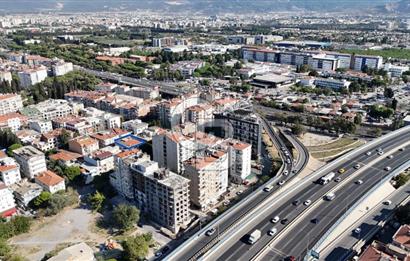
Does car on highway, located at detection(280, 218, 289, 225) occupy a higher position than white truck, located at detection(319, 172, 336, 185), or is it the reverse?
white truck, located at detection(319, 172, 336, 185)

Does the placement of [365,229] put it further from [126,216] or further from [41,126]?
[41,126]

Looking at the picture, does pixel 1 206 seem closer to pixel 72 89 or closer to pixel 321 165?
pixel 321 165

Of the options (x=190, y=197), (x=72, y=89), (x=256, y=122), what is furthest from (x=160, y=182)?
(x=72, y=89)

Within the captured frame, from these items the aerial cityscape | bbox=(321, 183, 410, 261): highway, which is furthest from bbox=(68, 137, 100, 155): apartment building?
bbox=(321, 183, 410, 261): highway

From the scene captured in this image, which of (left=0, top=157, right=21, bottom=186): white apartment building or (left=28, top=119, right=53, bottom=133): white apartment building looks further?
(left=28, top=119, right=53, bottom=133): white apartment building

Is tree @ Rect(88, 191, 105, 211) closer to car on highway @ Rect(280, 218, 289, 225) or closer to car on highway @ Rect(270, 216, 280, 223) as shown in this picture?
car on highway @ Rect(270, 216, 280, 223)

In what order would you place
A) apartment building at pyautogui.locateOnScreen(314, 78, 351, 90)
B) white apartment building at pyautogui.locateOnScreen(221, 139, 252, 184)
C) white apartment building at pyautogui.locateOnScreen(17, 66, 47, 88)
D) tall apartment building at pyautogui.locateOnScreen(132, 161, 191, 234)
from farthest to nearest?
1. apartment building at pyautogui.locateOnScreen(314, 78, 351, 90)
2. white apartment building at pyautogui.locateOnScreen(17, 66, 47, 88)
3. white apartment building at pyautogui.locateOnScreen(221, 139, 252, 184)
4. tall apartment building at pyautogui.locateOnScreen(132, 161, 191, 234)

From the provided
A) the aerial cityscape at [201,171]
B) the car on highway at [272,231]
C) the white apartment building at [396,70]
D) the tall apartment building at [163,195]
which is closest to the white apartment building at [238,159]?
the aerial cityscape at [201,171]
